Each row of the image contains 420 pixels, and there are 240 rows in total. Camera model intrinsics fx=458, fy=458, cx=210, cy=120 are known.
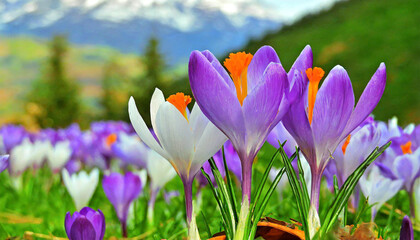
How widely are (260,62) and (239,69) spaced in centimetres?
7

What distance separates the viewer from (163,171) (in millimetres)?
1477

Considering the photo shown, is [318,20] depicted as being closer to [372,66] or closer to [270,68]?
[372,66]

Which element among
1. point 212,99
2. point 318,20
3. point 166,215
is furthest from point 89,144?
point 318,20

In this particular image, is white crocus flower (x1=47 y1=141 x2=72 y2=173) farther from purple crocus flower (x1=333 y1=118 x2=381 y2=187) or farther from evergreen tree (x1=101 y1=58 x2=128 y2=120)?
evergreen tree (x1=101 y1=58 x2=128 y2=120)

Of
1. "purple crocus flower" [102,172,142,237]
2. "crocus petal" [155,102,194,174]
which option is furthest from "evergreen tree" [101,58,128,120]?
"crocus petal" [155,102,194,174]

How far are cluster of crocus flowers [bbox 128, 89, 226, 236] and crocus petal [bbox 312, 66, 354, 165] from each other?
15cm

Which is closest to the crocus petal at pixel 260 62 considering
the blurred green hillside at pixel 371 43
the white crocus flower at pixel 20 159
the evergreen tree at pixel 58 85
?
the white crocus flower at pixel 20 159

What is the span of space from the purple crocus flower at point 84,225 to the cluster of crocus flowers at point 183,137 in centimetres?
18

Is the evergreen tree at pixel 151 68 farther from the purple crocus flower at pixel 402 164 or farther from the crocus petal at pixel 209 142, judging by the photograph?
the crocus petal at pixel 209 142

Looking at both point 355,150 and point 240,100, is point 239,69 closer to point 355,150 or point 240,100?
point 240,100

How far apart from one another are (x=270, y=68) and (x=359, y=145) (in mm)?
320

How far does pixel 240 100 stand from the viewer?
28.5 inches

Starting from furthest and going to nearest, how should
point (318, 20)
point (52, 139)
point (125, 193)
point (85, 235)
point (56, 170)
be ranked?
point (318, 20), point (52, 139), point (56, 170), point (125, 193), point (85, 235)

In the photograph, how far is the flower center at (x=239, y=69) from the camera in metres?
0.70
